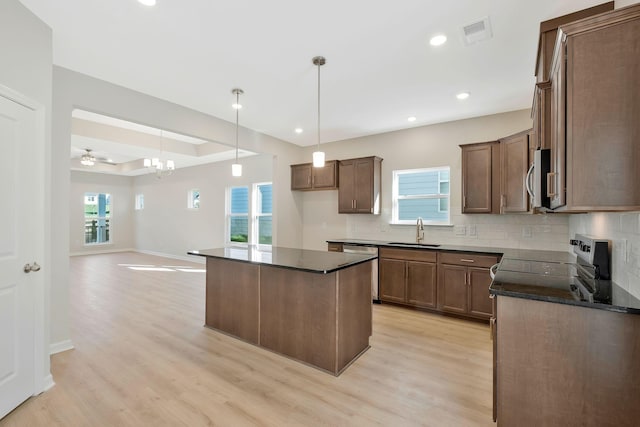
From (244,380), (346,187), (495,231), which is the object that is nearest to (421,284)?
(495,231)

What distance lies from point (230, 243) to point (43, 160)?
5380 mm

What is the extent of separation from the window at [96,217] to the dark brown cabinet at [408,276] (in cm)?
1001

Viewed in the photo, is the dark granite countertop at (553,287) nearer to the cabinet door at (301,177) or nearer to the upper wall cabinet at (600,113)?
the upper wall cabinet at (600,113)

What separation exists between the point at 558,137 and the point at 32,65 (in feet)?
11.5

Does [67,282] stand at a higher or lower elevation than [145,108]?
lower

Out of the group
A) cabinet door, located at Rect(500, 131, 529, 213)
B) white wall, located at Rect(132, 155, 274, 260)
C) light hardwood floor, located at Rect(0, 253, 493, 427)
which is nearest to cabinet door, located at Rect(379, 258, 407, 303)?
light hardwood floor, located at Rect(0, 253, 493, 427)

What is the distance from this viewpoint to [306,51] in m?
2.63

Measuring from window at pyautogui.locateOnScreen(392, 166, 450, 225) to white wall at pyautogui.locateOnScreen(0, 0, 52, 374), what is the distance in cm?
437

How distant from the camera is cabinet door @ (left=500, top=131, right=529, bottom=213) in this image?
11.2ft

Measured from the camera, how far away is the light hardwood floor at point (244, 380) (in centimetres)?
195

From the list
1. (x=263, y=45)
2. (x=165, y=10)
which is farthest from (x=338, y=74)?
(x=165, y=10)

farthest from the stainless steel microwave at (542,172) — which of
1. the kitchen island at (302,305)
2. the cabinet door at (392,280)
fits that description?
the cabinet door at (392,280)

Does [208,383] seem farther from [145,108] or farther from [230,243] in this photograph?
[230,243]

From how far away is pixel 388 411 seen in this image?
202 cm
